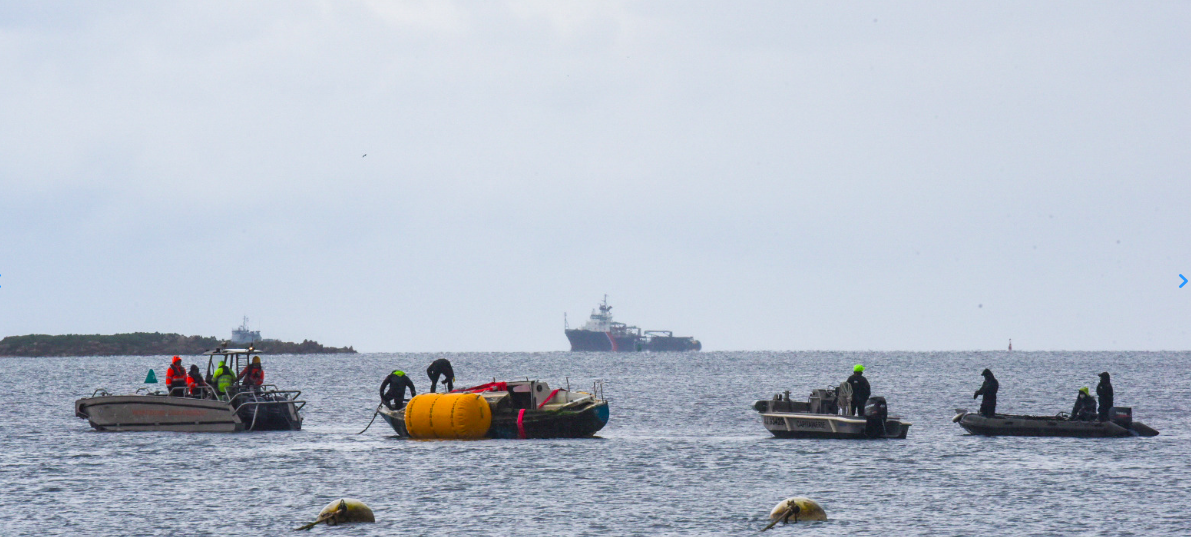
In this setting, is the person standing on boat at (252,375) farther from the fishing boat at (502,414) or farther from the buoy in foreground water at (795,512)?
the buoy in foreground water at (795,512)

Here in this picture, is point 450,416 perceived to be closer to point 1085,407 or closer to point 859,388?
point 859,388

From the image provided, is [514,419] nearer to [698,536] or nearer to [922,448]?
[922,448]

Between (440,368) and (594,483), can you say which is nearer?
(594,483)

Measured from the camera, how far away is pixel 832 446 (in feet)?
114

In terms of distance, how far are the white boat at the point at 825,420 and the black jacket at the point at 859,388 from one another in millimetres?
267

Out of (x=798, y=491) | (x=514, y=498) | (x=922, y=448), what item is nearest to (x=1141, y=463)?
(x=922, y=448)

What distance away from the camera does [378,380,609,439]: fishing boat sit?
115 ft

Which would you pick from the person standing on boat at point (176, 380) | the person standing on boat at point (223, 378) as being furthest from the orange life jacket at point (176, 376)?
the person standing on boat at point (223, 378)

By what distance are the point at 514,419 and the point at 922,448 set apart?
1147 cm

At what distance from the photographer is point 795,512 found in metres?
22.4

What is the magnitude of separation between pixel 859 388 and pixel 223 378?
1801 cm

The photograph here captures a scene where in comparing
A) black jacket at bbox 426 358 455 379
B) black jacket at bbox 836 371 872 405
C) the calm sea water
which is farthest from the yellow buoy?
black jacket at bbox 836 371 872 405

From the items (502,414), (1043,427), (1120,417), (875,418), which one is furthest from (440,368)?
(1120,417)

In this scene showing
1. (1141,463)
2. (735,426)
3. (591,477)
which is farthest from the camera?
(735,426)
